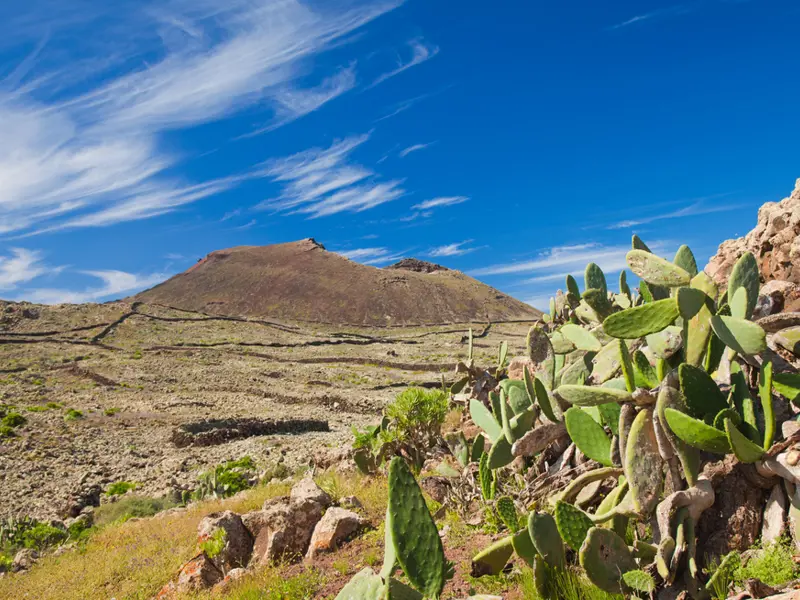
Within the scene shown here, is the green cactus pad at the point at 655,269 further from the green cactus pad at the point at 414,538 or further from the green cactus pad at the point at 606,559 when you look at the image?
the green cactus pad at the point at 414,538

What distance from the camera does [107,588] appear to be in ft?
20.3

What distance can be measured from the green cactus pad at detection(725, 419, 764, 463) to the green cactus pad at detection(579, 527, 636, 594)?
69 cm

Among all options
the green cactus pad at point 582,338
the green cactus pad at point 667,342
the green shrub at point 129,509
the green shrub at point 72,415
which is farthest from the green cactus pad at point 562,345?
the green shrub at point 72,415

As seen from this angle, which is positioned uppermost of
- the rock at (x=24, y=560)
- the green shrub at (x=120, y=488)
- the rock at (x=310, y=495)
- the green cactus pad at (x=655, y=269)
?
the green cactus pad at (x=655, y=269)

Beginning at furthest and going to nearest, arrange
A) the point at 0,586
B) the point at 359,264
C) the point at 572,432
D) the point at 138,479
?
the point at 359,264, the point at 138,479, the point at 0,586, the point at 572,432

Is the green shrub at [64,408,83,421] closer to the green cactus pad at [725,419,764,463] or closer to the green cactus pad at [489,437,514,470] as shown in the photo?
the green cactus pad at [489,437,514,470]

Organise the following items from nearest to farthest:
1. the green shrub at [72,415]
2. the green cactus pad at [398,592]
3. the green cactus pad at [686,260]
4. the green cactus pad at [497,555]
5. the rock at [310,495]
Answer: the green cactus pad at [398,592]
the green cactus pad at [497,555]
the green cactus pad at [686,260]
the rock at [310,495]
the green shrub at [72,415]

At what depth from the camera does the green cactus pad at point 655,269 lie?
308cm

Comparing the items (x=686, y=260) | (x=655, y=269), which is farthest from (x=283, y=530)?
(x=686, y=260)

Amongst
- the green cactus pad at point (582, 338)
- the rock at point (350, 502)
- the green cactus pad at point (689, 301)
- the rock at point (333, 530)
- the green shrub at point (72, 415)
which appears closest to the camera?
the green cactus pad at point (689, 301)

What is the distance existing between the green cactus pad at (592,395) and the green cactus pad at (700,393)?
0.29m

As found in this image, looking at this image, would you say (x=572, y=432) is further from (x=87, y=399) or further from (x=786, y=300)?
(x=87, y=399)

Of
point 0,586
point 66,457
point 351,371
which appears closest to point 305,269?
point 351,371

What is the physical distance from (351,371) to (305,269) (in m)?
86.3
